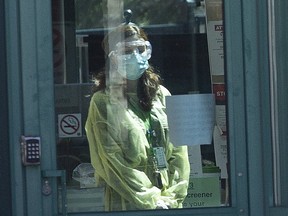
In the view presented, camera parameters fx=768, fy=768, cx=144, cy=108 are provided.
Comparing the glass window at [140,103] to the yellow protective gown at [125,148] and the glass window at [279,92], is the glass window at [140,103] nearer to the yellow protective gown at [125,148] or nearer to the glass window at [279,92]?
the yellow protective gown at [125,148]

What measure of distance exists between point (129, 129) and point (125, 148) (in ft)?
0.28

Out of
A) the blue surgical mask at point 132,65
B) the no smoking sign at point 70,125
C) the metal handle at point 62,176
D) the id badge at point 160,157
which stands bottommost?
the metal handle at point 62,176

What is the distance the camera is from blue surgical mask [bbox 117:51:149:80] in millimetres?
3352

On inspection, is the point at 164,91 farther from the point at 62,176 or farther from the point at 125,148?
the point at 62,176

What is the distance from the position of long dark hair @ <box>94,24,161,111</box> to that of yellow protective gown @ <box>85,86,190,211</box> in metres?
0.03

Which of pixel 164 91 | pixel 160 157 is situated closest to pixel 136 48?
pixel 164 91

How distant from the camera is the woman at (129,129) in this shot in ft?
11.0

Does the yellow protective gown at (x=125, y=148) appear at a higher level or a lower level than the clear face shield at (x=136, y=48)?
lower

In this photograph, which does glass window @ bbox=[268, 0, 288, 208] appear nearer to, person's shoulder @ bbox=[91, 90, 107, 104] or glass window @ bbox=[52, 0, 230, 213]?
glass window @ bbox=[52, 0, 230, 213]

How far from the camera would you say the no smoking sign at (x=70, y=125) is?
3.32m

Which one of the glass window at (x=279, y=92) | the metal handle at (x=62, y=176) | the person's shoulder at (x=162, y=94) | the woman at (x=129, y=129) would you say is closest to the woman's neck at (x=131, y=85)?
the woman at (x=129, y=129)

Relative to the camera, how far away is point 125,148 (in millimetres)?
3377

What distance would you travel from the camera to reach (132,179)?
11.0 feet

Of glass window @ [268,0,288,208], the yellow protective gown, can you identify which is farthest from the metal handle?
glass window @ [268,0,288,208]
